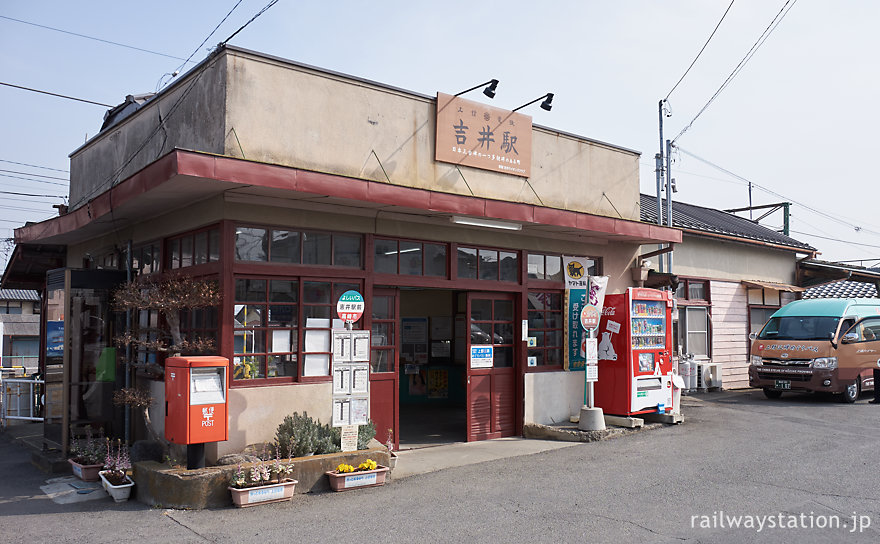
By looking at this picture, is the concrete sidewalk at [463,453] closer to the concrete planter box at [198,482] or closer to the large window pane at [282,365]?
the concrete planter box at [198,482]

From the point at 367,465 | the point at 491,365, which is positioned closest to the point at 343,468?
the point at 367,465

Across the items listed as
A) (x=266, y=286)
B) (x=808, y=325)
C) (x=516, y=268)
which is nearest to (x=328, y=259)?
(x=266, y=286)

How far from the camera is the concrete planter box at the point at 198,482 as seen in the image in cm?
704

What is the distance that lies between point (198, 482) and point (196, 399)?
2.76 ft

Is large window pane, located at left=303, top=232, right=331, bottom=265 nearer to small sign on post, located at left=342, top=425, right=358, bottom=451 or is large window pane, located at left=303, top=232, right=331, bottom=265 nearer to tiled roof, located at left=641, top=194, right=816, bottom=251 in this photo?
small sign on post, located at left=342, top=425, right=358, bottom=451

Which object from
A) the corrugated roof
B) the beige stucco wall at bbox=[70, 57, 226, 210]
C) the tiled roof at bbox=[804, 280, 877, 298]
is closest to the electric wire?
the beige stucco wall at bbox=[70, 57, 226, 210]

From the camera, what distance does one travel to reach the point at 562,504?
7215mm

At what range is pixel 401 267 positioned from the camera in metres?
9.88

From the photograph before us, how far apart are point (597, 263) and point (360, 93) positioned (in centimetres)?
559

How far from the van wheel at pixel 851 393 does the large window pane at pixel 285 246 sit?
1240 centimetres

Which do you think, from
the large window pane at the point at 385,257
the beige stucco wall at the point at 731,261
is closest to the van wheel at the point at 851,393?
the beige stucco wall at the point at 731,261

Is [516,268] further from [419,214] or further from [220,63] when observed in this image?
[220,63]

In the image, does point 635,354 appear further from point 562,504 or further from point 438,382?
point 438,382

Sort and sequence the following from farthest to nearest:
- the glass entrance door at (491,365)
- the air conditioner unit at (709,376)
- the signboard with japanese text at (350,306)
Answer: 1. the air conditioner unit at (709,376)
2. the glass entrance door at (491,365)
3. the signboard with japanese text at (350,306)
